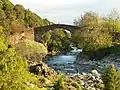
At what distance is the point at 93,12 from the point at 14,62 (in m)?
84.0

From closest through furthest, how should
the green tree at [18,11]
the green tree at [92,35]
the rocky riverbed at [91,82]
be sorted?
the rocky riverbed at [91,82], the green tree at [92,35], the green tree at [18,11]

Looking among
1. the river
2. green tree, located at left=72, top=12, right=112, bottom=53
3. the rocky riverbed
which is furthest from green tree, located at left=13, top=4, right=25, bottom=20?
the rocky riverbed

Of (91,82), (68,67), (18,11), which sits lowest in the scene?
(68,67)

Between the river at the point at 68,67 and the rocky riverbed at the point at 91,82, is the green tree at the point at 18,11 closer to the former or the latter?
the river at the point at 68,67

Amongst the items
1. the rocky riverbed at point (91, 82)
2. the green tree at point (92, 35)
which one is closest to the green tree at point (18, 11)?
the green tree at point (92, 35)

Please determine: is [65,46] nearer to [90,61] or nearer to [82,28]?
[82,28]

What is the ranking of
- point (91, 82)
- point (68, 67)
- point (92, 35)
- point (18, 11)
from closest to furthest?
1. point (91, 82)
2. point (68, 67)
3. point (92, 35)
4. point (18, 11)

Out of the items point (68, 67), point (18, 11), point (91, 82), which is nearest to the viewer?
point (91, 82)

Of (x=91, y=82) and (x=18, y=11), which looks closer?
(x=91, y=82)

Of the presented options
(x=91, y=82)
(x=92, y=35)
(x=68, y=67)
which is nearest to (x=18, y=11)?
(x=92, y=35)

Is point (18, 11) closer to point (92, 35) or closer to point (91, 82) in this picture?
point (92, 35)

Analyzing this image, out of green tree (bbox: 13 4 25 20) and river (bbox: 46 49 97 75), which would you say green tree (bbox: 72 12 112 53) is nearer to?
river (bbox: 46 49 97 75)

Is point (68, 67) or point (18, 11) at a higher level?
point (18, 11)

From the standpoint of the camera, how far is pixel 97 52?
315ft
